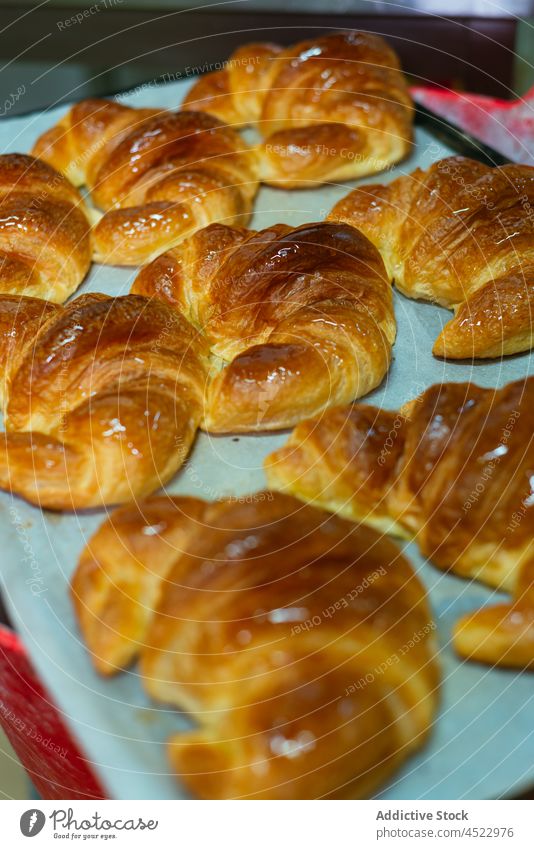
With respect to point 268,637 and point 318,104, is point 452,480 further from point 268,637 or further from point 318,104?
point 318,104

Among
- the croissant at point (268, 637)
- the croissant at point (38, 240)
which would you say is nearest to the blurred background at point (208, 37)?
the croissant at point (38, 240)

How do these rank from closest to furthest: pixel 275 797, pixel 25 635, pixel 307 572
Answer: pixel 275 797 < pixel 307 572 < pixel 25 635

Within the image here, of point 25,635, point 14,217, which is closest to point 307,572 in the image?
point 25,635

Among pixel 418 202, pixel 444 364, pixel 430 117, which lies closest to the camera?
pixel 444 364

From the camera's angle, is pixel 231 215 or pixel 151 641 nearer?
pixel 151 641

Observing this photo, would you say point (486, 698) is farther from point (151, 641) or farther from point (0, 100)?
point (0, 100)

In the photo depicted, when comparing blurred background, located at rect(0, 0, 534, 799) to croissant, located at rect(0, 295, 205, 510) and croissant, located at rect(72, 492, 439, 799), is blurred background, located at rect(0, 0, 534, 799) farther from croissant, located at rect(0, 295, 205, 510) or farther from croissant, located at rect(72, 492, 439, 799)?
croissant, located at rect(72, 492, 439, 799)

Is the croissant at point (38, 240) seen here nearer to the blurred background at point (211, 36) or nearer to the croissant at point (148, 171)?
the croissant at point (148, 171)
